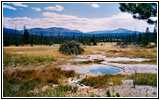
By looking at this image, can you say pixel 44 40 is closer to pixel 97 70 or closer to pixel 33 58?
pixel 33 58

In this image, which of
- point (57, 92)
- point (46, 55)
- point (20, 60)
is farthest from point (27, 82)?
point (46, 55)

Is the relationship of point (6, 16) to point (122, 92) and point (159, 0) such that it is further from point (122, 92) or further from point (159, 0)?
point (159, 0)

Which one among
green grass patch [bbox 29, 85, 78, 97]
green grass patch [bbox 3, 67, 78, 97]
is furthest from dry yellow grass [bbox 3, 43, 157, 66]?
green grass patch [bbox 29, 85, 78, 97]

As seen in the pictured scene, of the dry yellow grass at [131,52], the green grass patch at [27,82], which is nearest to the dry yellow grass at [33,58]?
the green grass patch at [27,82]

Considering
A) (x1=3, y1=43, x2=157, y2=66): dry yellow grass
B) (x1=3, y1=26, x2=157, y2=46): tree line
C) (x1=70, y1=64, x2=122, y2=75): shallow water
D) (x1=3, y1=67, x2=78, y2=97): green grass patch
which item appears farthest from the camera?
(x1=3, y1=26, x2=157, y2=46): tree line

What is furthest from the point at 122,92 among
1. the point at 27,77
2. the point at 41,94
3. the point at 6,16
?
the point at 6,16

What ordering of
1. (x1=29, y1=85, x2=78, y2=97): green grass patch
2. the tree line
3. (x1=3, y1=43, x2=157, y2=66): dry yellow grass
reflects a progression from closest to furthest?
(x1=29, y1=85, x2=78, y2=97): green grass patch → (x1=3, y1=43, x2=157, y2=66): dry yellow grass → the tree line

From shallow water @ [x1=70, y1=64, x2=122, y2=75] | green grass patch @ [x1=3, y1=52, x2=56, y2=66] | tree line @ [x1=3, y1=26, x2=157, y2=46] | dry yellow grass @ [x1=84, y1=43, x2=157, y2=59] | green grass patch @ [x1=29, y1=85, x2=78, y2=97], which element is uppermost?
tree line @ [x1=3, y1=26, x2=157, y2=46]

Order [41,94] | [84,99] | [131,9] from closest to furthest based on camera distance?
[84,99] < [41,94] < [131,9]

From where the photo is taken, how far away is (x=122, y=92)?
5.29 meters

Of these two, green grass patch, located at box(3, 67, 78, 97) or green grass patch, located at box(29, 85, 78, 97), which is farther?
green grass patch, located at box(3, 67, 78, 97)

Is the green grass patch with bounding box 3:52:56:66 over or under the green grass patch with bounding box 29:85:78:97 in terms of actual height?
over

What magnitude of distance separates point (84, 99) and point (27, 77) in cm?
354

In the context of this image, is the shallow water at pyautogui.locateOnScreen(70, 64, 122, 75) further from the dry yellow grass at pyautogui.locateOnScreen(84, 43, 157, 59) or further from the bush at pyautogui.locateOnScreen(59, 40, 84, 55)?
the bush at pyautogui.locateOnScreen(59, 40, 84, 55)
